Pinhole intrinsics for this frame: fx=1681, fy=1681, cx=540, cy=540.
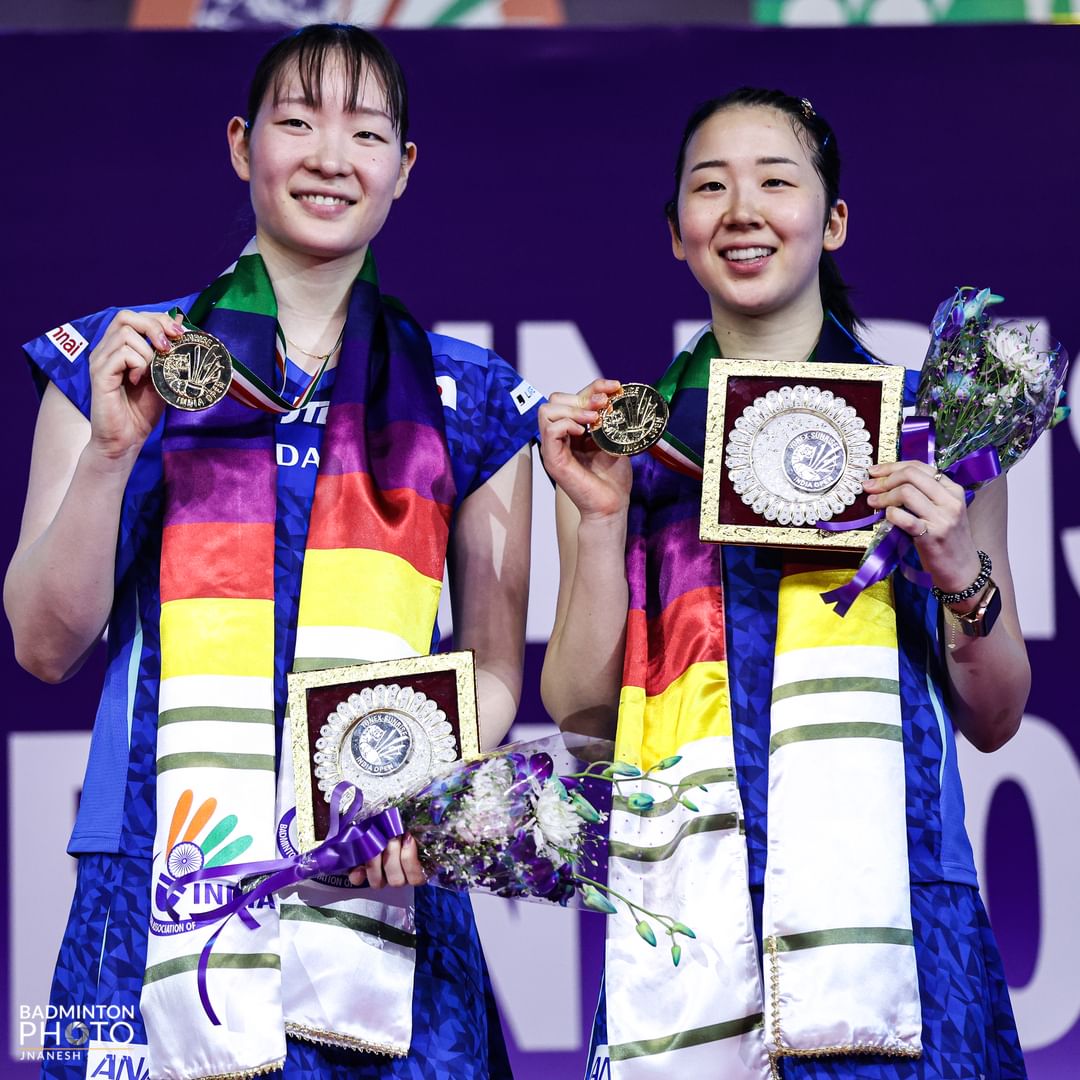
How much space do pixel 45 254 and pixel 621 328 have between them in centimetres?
133

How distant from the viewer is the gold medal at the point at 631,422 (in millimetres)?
A: 2297

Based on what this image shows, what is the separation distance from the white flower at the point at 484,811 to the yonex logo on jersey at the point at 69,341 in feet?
2.84

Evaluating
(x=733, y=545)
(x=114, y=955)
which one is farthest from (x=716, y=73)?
(x=114, y=955)

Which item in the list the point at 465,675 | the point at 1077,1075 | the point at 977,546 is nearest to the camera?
the point at 465,675

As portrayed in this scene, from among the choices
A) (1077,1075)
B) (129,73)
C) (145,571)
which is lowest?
(1077,1075)

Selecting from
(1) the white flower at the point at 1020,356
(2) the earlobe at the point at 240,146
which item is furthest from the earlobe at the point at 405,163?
(1) the white flower at the point at 1020,356

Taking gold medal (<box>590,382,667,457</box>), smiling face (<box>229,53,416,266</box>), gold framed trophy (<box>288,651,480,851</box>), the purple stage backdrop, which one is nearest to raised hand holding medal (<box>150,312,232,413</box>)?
smiling face (<box>229,53,416,266</box>)

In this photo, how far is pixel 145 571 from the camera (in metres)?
2.36

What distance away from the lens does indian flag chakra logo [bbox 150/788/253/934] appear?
7.02 feet

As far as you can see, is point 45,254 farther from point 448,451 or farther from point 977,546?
point 977,546

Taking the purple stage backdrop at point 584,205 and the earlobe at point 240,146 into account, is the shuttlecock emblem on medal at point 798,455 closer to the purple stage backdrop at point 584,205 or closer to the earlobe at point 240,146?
the earlobe at point 240,146

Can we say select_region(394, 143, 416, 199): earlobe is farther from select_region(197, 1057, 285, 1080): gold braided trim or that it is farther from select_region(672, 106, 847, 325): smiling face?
select_region(197, 1057, 285, 1080): gold braided trim

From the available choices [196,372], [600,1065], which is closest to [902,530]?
[600,1065]

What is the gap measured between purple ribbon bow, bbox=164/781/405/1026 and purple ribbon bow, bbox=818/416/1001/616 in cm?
66
